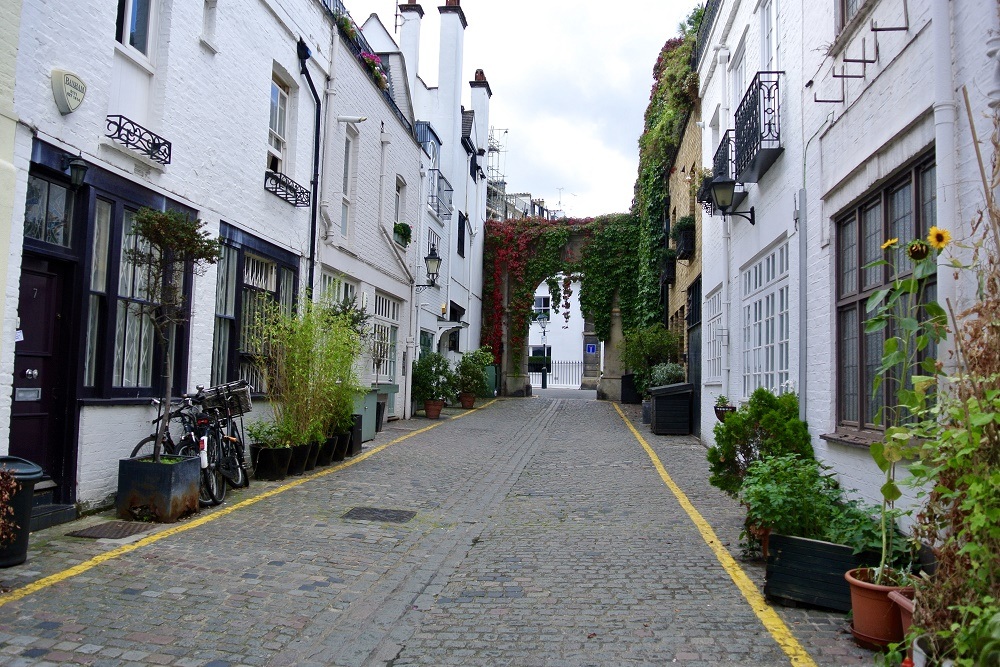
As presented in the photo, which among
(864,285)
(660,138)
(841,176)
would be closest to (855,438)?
(864,285)

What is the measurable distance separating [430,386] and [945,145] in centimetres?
1435

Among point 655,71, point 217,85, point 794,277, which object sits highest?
point 655,71

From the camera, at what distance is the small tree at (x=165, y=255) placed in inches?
252

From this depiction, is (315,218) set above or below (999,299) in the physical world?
above

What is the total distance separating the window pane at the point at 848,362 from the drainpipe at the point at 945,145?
167cm

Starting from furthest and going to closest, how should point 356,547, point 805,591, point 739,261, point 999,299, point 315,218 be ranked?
point 315,218, point 739,261, point 356,547, point 805,591, point 999,299

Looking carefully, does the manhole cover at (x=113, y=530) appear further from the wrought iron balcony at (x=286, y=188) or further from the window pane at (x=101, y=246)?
the wrought iron balcony at (x=286, y=188)

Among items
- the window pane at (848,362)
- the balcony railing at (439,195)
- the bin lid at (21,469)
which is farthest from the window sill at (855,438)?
the balcony railing at (439,195)

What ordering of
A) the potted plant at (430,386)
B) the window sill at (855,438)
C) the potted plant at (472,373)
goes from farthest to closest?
the potted plant at (472,373), the potted plant at (430,386), the window sill at (855,438)

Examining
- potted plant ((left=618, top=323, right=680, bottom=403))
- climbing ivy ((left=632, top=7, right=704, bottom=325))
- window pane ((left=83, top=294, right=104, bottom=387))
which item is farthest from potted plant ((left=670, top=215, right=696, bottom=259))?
window pane ((left=83, top=294, right=104, bottom=387))

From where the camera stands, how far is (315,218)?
1181 cm

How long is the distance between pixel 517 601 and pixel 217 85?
6774 millimetres

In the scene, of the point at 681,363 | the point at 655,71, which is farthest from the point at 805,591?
the point at 655,71

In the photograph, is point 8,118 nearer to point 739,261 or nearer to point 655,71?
point 739,261
